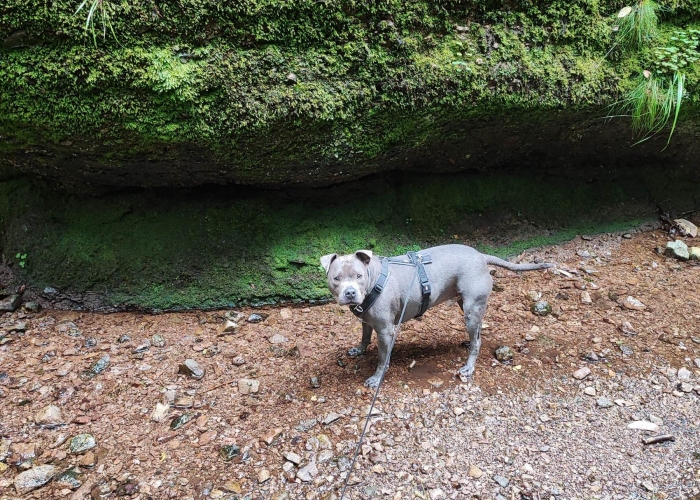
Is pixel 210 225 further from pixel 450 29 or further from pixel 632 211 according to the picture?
pixel 632 211

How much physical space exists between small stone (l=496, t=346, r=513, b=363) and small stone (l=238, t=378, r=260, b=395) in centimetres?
211

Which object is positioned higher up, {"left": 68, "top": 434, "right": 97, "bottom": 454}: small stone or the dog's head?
the dog's head

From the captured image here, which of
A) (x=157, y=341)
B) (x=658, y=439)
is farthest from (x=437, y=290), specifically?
(x=157, y=341)

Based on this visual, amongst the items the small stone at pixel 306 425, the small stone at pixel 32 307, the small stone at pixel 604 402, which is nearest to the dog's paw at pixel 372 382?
the small stone at pixel 306 425

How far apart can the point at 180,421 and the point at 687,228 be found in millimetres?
6315

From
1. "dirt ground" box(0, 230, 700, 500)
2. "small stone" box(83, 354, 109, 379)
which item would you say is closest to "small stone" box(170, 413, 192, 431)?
"dirt ground" box(0, 230, 700, 500)

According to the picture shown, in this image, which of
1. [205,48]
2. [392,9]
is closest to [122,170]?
[205,48]

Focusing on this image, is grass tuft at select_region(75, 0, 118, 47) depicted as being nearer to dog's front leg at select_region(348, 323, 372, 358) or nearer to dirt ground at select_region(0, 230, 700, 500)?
dirt ground at select_region(0, 230, 700, 500)

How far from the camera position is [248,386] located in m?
3.60

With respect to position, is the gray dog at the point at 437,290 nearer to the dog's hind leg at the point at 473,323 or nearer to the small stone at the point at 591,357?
the dog's hind leg at the point at 473,323

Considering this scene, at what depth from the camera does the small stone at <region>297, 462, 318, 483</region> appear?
279cm

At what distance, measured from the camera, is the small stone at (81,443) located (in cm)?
303

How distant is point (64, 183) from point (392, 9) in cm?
371

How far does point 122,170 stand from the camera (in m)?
4.16
